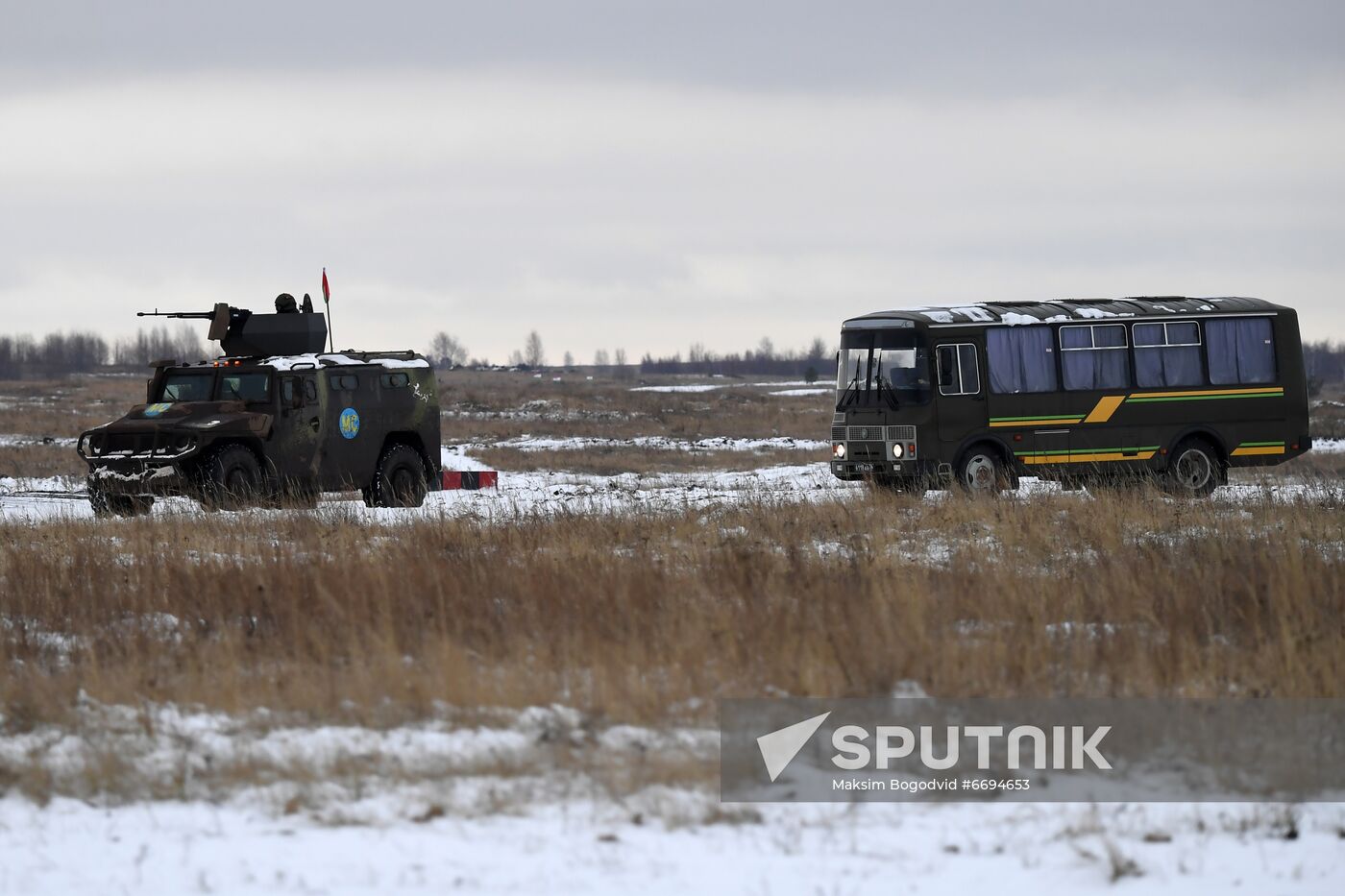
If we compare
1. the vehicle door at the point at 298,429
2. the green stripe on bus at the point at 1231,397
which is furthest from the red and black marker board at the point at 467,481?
the green stripe on bus at the point at 1231,397

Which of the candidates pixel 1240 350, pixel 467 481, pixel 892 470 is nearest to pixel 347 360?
pixel 467 481

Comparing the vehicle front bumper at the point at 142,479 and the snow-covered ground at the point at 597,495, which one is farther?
the vehicle front bumper at the point at 142,479

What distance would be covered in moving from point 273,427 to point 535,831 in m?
13.0

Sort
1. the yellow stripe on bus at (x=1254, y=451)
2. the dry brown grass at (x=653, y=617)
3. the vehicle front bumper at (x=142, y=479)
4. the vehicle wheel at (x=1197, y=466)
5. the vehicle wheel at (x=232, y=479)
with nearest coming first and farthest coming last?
the dry brown grass at (x=653, y=617)
the vehicle wheel at (x=232, y=479)
the vehicle front bumper at (x=142, y=479)
the vehicle wheel at (x=1197, y=466)
the yellow stripe on bus at (x=1254, y=451)

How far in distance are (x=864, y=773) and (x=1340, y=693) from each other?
2.58m

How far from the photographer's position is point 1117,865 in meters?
5.18

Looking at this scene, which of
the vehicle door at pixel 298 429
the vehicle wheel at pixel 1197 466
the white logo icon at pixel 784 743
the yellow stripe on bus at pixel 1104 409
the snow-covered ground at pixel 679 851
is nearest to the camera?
the snow-covered ground at pixel 679 851

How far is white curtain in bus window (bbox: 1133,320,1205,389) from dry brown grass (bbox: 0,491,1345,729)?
326 inches

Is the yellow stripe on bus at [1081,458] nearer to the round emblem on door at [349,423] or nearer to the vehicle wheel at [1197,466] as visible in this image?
the vehicle wheel at [1197,466]

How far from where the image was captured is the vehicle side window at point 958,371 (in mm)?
19500

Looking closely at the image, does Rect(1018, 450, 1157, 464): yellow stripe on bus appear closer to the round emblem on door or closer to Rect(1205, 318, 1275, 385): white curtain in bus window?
Rect(1205, 318, 1275, 385): white curtain in bus window

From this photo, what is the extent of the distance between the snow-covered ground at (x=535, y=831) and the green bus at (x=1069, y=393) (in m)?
13.1

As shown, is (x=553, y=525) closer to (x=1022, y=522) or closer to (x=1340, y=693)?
(x=1022, y=522)

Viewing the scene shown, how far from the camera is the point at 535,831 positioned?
5512 millimetres
